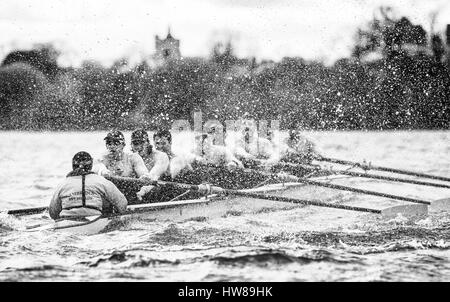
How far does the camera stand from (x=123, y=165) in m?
7.43

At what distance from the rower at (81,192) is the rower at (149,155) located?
5.20 feet

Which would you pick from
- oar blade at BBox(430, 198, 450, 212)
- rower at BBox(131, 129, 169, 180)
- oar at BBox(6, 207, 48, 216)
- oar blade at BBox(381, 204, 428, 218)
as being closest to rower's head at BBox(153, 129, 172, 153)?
rower at BBox(131, 129, 169, 180)

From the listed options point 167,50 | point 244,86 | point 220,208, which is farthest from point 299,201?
point 244,86

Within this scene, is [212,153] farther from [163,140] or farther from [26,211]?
[26,211]

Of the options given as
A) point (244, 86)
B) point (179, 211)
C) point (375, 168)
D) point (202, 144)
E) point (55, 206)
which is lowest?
point (179, 211)

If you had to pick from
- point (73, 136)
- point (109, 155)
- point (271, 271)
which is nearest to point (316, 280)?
point (271, 271)

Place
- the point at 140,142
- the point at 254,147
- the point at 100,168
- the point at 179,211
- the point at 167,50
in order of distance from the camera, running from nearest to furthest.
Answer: the point at 179,211 → the point at 100,168 → the point at 140,142 → the point at 254,147 → the point at 167,50

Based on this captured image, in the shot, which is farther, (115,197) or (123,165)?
(123,165)

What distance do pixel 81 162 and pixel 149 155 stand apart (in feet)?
7.21

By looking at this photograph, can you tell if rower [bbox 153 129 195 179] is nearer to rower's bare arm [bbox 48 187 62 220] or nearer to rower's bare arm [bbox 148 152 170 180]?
rower's bare arm [bbox 148 152 170 180]

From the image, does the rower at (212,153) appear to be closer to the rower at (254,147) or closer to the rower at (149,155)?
the rower at (149,155)

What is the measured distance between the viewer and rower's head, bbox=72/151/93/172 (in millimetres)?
5727

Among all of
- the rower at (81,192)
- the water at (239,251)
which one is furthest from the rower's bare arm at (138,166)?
the rower at (81,192)

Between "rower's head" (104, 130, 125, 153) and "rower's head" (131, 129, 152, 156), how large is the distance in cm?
40
